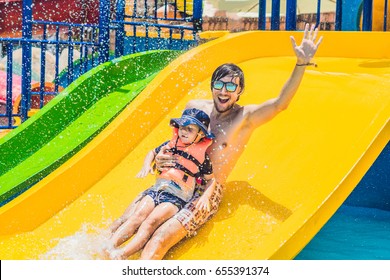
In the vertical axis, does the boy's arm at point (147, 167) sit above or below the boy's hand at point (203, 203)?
above

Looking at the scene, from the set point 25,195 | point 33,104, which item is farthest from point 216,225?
point 33,104

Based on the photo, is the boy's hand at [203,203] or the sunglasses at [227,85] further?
the sunglasses at [227,85]

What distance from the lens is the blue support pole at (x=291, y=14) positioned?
19.4 ft

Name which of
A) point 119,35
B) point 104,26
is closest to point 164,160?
point 104,26

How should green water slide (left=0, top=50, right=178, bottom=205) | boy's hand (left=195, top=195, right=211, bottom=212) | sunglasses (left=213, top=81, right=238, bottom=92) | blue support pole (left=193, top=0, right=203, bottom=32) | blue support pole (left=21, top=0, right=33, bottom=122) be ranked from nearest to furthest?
boy's hand (left=195, top=195, right=211, bottom=212) → sunglasses (left=213, top=81, right=238, bottom=92) → green water slide (left=0, top=50, right=178, bottom=205) → blue support pole (left=21, top=0, right=33, bottom=122) → blue support pole (left=193, top=0, right=203, bottom=32)

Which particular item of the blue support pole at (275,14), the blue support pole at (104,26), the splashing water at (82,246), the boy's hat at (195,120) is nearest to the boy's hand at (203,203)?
the boy's hat at (195,120)

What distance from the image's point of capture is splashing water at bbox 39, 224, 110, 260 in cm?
340

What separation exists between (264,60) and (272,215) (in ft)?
6.75

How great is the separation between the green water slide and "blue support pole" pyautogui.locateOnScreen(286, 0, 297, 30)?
115 centimetres

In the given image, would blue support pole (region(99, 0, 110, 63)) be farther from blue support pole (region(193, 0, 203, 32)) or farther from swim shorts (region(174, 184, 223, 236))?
swim shorts (region(174, 184, 223, 236))

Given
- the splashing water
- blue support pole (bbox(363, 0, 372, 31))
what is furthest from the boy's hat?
blue support pole (bbox(363, 0, 372, 31))

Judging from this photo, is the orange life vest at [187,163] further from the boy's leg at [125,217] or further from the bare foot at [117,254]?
the bare foot at [117,254]

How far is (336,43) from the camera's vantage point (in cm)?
537

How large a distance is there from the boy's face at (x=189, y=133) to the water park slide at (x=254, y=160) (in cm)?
41
